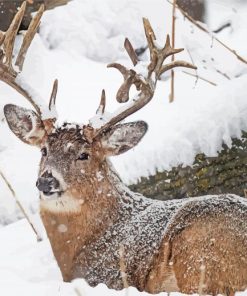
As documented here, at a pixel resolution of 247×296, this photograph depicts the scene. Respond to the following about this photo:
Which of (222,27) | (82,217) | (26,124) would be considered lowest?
(82,217)

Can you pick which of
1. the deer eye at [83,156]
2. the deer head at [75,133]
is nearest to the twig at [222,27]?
the deer head at [75,133]

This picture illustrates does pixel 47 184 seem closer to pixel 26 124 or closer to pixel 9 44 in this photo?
pixel 26 124

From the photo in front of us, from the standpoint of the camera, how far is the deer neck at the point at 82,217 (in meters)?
5.05

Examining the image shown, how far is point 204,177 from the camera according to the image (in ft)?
26.0

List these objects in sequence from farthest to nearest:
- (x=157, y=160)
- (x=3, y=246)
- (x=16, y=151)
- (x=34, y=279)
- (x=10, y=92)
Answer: (x=10, y=92), (x=16, y=151), (x=157, y=160), (x=3, y=246), (x=34, y=279)

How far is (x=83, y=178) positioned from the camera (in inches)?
197

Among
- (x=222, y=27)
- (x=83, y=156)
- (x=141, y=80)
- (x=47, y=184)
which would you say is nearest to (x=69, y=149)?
(x=83, y=156)

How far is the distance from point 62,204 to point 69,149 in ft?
1.12

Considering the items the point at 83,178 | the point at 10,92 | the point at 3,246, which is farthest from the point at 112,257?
the point at 10,92

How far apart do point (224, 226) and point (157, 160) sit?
10.1 ft

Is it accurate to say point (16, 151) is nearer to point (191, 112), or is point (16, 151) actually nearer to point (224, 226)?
point (191, 112)

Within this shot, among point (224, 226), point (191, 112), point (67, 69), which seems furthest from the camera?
point (67, 69)

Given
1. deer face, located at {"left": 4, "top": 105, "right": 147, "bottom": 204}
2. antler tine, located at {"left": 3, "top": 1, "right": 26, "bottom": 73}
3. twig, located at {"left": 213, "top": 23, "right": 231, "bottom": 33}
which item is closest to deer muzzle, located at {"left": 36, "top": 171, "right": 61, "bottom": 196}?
deer face, located at {"left": 4, "top": 105, "right": 147, "bottom": 204}

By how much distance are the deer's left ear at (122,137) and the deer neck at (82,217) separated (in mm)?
117
